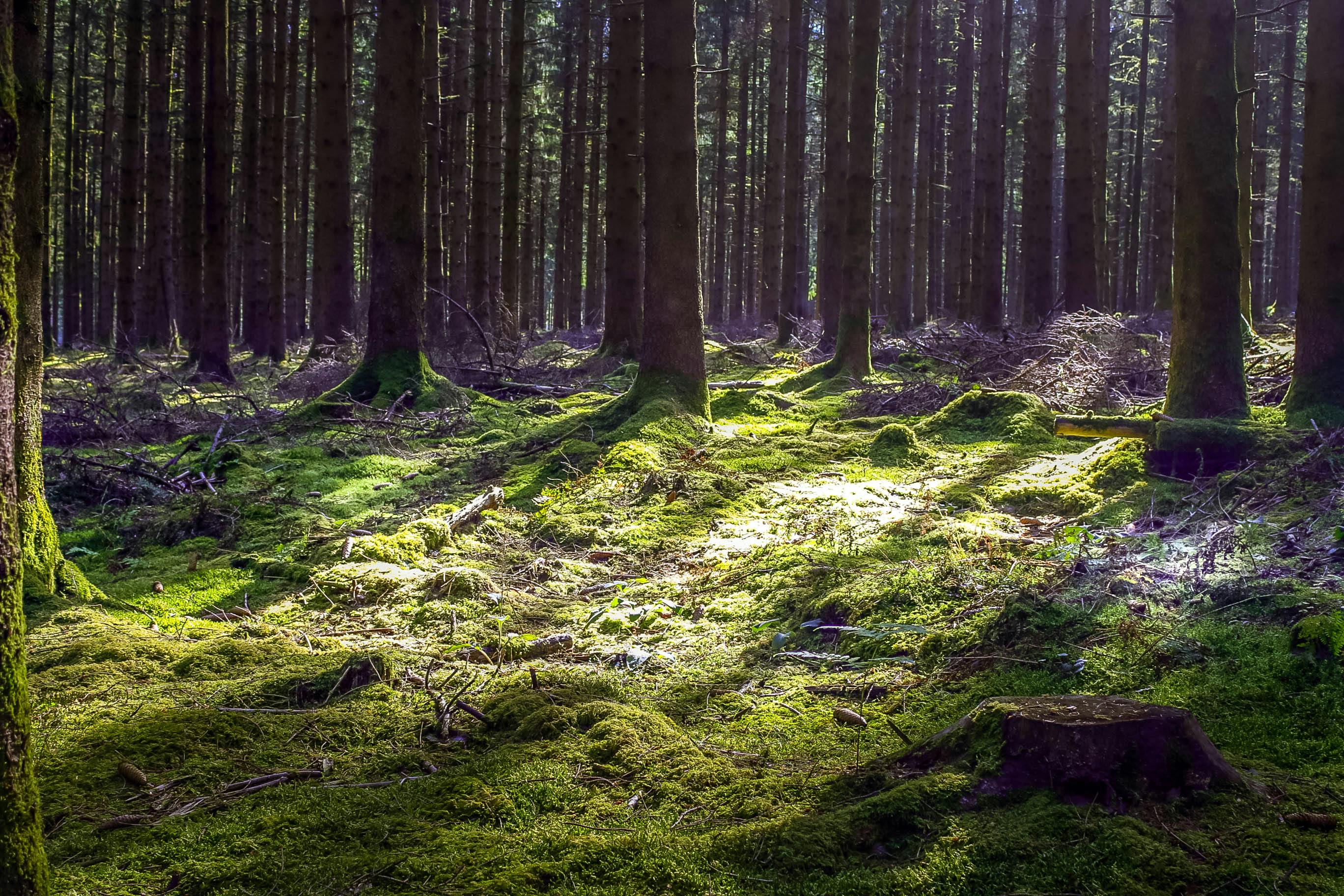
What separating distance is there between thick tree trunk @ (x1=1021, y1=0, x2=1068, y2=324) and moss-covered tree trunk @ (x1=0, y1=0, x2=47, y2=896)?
15920 mm

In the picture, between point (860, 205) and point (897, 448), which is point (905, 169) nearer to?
point (860, 205)

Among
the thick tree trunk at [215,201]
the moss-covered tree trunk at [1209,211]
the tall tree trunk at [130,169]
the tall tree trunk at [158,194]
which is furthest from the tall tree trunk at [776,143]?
the moss-covered tree trunk at [1209,211]

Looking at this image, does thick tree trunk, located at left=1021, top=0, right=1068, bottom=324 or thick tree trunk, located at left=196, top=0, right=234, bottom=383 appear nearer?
thick tree trunk, located at left=196, top=0, right=234, bottom=383

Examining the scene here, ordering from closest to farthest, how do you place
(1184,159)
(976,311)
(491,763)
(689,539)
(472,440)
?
(491,763) → (689,539) → (1184,159) → (472,440) → (976,311)

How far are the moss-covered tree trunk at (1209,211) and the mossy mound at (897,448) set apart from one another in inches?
82.3

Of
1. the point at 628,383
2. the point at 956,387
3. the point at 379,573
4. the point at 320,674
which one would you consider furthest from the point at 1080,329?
the point at 320,674

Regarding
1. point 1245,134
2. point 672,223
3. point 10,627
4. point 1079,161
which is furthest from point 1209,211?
point 1245,134

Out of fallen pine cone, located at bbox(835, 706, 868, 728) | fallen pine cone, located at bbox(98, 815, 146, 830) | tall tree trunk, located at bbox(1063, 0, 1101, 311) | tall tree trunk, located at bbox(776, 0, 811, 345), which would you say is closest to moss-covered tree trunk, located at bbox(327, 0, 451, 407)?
fallen pine cone, located at bbox(835, 706, 868, 728)

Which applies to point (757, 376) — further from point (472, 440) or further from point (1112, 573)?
point (1112, 573)

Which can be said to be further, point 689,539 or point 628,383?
point 628,383

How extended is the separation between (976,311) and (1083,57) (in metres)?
6.98

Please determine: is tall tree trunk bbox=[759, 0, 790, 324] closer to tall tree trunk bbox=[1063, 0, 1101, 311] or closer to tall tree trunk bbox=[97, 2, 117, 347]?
tall tree trunk bbox=[1063, 0, 1101, 311]

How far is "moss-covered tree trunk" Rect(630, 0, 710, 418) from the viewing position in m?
9.28

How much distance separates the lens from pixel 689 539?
6.37m
